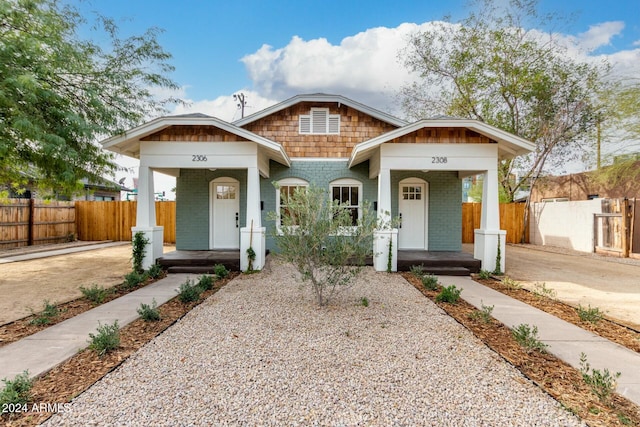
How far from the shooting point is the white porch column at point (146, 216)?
8109 millimetres

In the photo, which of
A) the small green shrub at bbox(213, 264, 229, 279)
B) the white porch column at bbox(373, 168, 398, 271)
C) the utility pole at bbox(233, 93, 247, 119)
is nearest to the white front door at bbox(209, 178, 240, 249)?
the small green shrub at bbox(213, 264, 229, 279)

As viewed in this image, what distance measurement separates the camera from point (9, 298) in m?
5.81

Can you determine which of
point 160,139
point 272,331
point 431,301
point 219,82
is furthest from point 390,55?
point 272,331

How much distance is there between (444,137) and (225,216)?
6683 mm

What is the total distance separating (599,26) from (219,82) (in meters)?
16.5

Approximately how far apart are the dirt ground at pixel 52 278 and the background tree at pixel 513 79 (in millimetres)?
16563

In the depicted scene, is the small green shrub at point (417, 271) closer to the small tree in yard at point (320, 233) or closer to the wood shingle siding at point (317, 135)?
the small tree in yard at point (320, 233)

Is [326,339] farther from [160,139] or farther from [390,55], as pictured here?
[390,55]

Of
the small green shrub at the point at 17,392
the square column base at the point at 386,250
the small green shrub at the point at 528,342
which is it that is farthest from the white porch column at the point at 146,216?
the small green shrub at the point at 528,342

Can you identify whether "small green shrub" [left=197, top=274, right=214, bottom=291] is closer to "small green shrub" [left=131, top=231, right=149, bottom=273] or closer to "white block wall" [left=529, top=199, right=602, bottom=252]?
"small green shrub" [left=131, top=231, right=149, bottom=273]

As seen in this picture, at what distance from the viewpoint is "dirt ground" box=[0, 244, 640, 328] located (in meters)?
5.55

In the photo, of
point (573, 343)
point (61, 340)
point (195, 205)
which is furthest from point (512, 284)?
point (195, 205)

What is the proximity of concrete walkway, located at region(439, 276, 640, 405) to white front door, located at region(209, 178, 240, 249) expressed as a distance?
6.97 metres

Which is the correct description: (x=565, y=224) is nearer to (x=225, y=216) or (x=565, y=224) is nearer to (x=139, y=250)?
(x=225, y=216)
